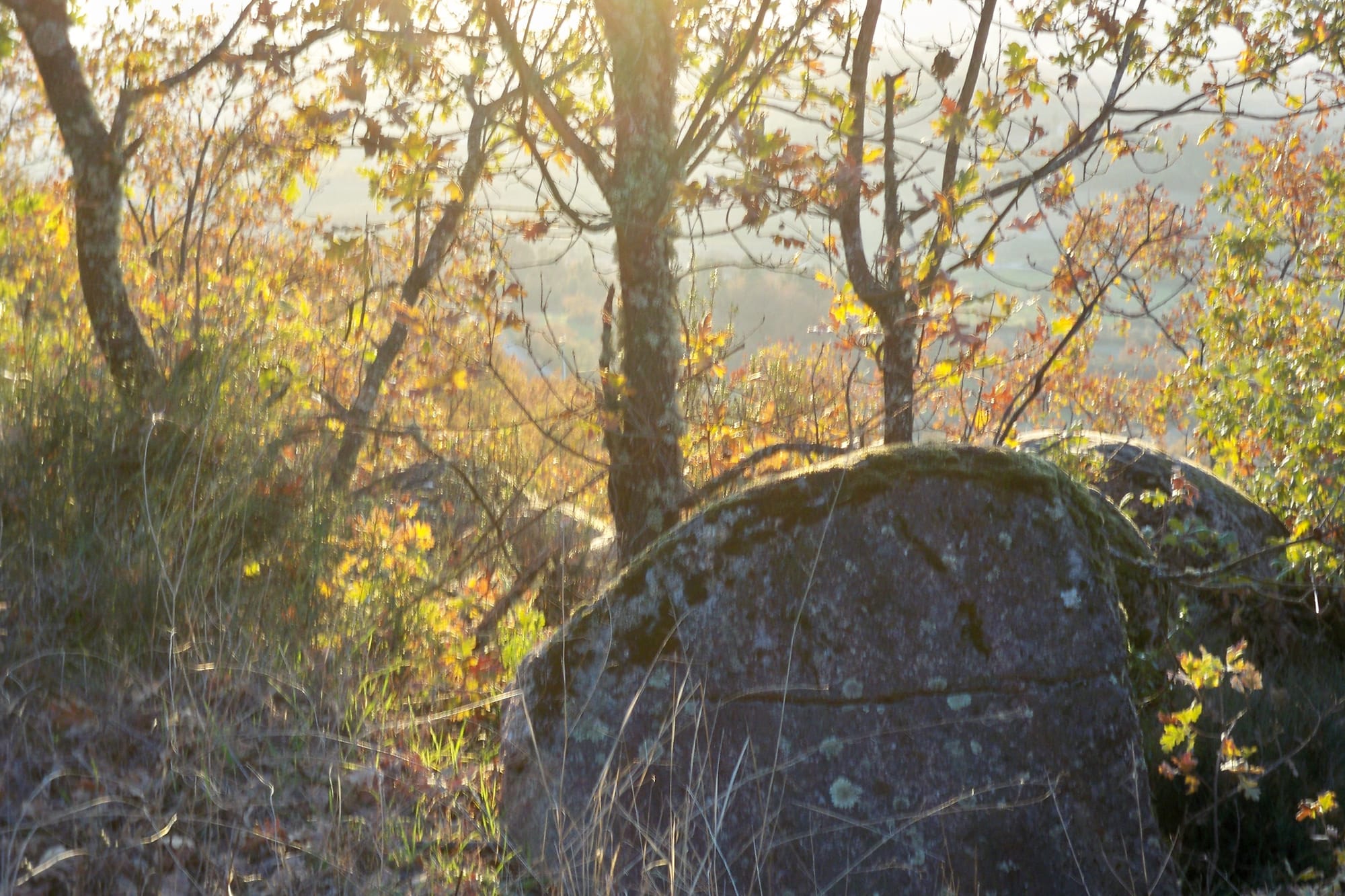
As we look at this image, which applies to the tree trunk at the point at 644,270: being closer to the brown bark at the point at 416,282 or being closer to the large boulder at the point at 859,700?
the brown bark at the point at 416,282

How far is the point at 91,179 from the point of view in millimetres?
4180

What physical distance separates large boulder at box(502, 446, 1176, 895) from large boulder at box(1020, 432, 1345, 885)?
0.49 metres

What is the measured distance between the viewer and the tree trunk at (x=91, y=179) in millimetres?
3969

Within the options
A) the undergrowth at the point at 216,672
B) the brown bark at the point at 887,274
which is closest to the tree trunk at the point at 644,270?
the brown bark at the point at 887,274

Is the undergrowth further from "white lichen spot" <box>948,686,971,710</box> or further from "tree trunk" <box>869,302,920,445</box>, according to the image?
"tree trunk" <box>869,302,920,445</box>

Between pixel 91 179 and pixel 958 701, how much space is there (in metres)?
3.72

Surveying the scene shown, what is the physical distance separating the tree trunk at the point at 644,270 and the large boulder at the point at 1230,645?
1.53 metres

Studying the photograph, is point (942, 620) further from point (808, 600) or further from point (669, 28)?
point (669, 28)

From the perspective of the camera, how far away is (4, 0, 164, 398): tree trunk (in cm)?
397

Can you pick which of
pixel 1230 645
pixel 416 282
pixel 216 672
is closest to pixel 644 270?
pixel 416 282

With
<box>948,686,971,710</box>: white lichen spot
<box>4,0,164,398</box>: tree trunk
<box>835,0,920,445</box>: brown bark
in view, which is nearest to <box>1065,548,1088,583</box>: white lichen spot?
<box>948,686,971,710</box>: white lichen spot

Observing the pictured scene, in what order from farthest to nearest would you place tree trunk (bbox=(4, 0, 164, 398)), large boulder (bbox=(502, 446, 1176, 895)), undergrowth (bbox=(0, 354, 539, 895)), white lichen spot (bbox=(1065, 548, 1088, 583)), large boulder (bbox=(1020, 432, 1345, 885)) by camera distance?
tree trunk (bbox=(4, 0, 164, 398)) < large boulder (bbox=(1020, 432, 1345, 885)) < white lichen spot (bbox=(1065, 548, 1088, 583)) < large boulder (bbox=(502, 446, 1176, 895)) < undergrowth (bbox=(0, 354, 539, 895))

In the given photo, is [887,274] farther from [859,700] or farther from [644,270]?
[859,700]

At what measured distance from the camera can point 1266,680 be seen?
378 centimetres
